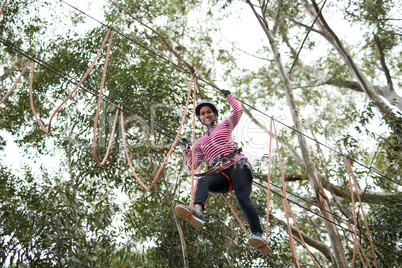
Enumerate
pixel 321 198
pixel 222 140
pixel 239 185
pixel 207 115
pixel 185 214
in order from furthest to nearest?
pixel 321 198 < pixel 207 115 < pixel 222 140 < pixel 239 185 < pixel 185 214

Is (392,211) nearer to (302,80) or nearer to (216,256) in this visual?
(216,256)

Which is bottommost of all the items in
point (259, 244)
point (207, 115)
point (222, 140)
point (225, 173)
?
point (259, 244)

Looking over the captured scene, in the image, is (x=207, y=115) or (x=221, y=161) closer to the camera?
(x=221, y=161)

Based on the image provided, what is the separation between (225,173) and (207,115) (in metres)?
A: 0.49

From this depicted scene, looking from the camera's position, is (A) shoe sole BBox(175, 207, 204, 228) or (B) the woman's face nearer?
(A) shoe sole BBox(175, 207, 204, 228)

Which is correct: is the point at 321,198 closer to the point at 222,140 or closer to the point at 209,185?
the point at 222,140

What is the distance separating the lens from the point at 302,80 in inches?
412

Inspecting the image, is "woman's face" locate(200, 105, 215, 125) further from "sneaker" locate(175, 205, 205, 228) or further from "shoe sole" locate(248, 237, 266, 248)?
"shoe sole" locate(248, 237, 266, 248)

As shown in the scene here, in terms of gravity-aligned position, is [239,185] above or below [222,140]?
below

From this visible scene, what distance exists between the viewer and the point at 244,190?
270 cm

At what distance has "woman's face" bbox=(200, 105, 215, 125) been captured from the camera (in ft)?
9.96

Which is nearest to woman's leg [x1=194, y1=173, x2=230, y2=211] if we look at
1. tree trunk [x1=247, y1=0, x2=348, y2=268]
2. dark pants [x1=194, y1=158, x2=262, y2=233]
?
dark pants [x1=194, y1=158, x2=262, y2=233]

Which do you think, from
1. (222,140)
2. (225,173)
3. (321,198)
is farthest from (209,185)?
(321,198)

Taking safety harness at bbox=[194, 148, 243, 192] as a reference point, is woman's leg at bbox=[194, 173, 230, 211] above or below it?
below
